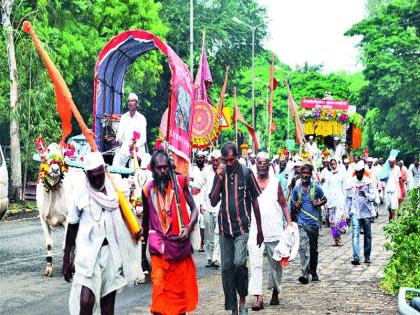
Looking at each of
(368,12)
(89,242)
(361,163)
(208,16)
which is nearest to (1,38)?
(361,163)

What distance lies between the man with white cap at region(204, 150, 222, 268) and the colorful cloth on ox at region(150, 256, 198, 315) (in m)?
6.63

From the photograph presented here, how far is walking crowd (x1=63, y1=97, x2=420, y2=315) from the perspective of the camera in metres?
8.33

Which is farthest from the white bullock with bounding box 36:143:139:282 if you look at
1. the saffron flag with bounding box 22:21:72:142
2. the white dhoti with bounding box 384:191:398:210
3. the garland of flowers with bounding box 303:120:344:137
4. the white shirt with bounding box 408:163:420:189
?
the white shirt with bounding box 408:163:420:189

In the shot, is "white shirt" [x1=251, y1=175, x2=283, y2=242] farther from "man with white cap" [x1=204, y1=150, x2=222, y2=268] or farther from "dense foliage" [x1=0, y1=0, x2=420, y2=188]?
"dense foliage" [x1=0, y1=0, x2=420, y2=188]

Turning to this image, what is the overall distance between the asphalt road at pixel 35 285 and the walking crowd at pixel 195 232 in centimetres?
128

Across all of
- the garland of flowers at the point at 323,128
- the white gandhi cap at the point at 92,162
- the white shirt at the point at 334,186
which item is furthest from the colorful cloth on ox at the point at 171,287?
the garland of flowers at the point at 323,128

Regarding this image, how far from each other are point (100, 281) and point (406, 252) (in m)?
5.11

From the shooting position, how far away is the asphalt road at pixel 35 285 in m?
11.7

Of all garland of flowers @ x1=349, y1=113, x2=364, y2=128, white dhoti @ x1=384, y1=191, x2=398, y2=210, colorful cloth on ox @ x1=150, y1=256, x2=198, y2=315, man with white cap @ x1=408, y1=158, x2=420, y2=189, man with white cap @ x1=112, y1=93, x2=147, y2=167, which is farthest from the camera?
man with white cap @ x1=408, y1=158, x2=420, y2=189

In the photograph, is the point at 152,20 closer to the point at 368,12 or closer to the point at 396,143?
the point at 396,143

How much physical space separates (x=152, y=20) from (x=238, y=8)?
641 inches

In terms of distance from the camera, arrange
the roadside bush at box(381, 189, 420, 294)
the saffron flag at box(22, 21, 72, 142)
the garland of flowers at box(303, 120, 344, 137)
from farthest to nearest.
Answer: the garland of flowers at box(303, 120, 344, 137) < the roadside bush at box(381, 189, 420, 294) < the saffron flag at box(22, 21, 72, 142)

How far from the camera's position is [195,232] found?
9.49 metres

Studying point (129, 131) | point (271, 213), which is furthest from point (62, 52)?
point (271, 213)
